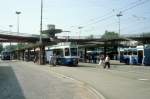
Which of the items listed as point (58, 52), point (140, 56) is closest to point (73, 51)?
point (58, 52)

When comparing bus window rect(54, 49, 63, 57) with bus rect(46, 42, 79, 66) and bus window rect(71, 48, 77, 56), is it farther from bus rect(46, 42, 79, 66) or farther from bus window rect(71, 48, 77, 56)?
bus window rect(71, 48, 77, 56)

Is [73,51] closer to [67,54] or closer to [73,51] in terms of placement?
[73,51]

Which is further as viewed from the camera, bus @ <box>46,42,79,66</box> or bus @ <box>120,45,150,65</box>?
bus @ <box>120,45,150,65</box>

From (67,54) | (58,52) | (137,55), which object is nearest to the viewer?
(67,54)

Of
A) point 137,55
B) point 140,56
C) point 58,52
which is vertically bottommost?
point 140,56

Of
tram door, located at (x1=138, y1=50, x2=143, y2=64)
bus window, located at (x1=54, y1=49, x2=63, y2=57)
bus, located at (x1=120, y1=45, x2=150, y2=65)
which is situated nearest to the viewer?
bus window, located at (x1=54, y1=49, x2=63, y2=57)

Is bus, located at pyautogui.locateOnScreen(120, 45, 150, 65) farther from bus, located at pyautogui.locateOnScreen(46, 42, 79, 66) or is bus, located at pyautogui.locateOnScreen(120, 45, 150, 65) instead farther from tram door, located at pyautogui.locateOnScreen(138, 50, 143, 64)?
bus, located at pyautogui.locateOnScreen(46, 42, 79, 66)

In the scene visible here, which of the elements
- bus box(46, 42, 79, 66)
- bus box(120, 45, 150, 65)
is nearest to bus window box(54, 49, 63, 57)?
bus box(46, 42, 79, 66)

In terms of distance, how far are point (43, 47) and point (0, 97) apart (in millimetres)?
47365

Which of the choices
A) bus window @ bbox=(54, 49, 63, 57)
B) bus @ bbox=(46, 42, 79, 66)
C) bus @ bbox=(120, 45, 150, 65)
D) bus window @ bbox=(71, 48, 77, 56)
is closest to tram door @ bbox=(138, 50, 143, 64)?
bus @ bbox=(120, 45, 150, 65)

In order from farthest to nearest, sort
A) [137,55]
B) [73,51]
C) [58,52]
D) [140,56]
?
[137,55], [140,56], [58,52], [73,51]

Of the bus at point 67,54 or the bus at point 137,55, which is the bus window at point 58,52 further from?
the bus at point 137,55

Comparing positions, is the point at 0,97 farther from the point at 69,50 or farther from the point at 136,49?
the point at 136,49

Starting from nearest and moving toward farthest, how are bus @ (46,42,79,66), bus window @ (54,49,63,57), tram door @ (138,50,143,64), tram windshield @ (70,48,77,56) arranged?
1. bus @ (46,42,79,66)
2. tram windshield @ (70,48,77,56)
3. bus window @ (54,49,63,57)
4. tram door @ (138,50,143,64)
